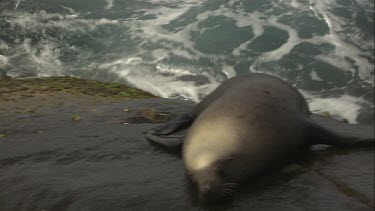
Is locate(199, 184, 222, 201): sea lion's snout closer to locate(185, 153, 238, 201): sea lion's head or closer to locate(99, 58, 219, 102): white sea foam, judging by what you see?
locate(185, 153, 238, 201): sea lion's head

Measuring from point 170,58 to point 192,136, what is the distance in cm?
767

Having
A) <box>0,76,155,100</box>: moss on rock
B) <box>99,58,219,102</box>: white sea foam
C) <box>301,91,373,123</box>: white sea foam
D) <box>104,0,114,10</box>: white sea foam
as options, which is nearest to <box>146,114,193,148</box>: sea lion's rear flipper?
<box>0,76,155,100</box>: moss on rock

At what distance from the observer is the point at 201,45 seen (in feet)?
38.4

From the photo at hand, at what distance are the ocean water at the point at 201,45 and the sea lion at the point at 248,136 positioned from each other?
5.56m

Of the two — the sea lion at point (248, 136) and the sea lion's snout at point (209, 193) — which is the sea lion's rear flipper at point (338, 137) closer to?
the sea lion at point (248, 136)

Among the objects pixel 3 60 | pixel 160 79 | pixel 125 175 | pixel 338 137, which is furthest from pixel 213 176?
pixel 3 60

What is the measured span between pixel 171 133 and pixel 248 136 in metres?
1.16

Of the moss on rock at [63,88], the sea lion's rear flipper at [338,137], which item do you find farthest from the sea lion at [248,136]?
the moss on rock at [63,88]

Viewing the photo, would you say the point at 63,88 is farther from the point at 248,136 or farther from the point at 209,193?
the point at 209,193

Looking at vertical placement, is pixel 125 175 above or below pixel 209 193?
A: below

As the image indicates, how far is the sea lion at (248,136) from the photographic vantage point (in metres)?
3.12

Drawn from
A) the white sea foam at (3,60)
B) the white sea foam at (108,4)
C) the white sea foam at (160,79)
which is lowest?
the white sea foam at (160,79)

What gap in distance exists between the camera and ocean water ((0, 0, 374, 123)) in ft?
33.3

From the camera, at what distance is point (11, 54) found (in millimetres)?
11438
